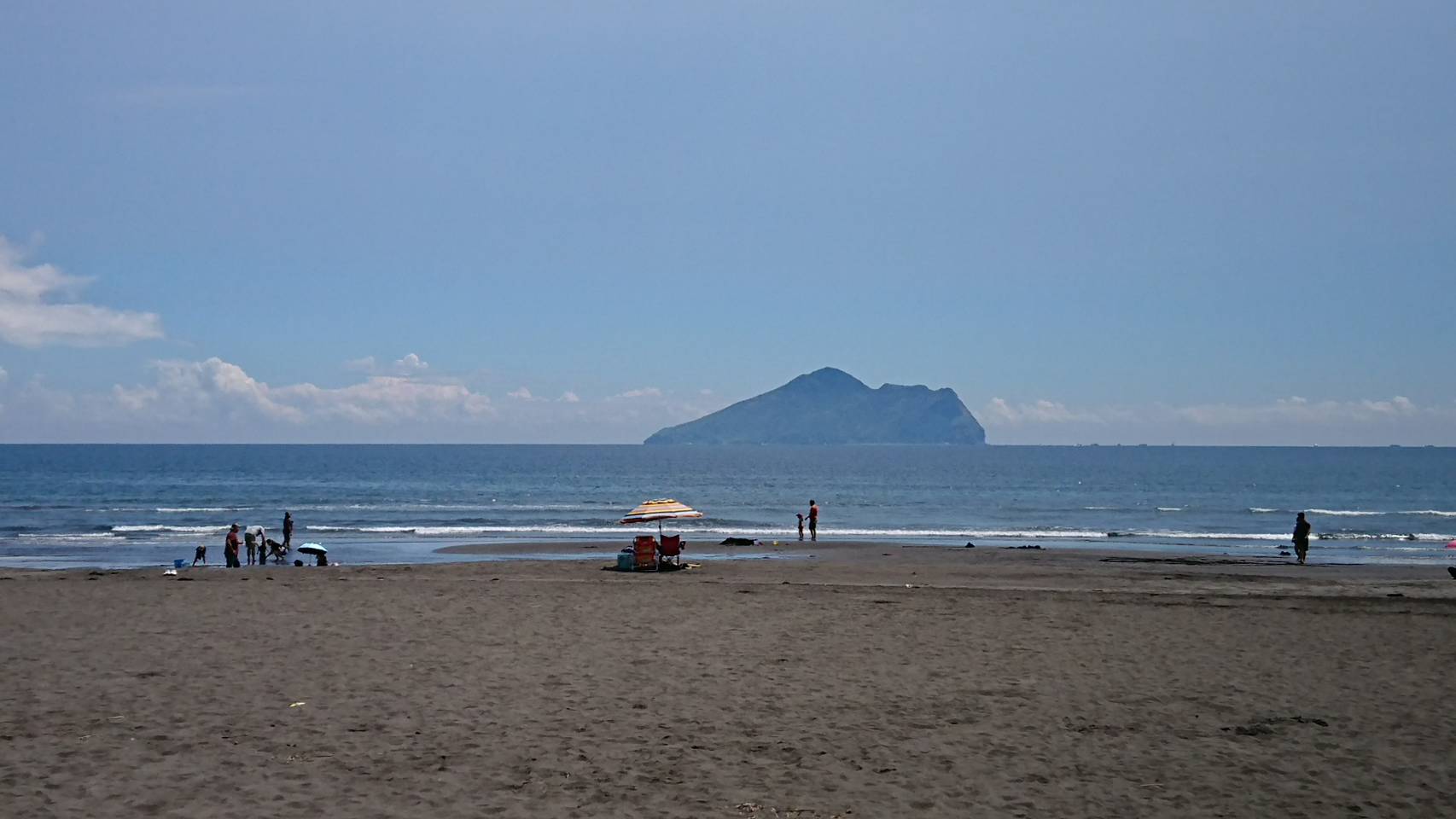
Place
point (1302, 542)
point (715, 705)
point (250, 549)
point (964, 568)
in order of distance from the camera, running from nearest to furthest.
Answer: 1. point (715, 705)
2. point (964, 568)
3. point (250, 549)
4. point (1302, 542)

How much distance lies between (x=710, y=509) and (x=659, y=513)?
39.4m

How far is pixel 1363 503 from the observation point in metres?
73.3

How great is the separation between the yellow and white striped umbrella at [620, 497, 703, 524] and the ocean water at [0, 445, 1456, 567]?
10.2 metres

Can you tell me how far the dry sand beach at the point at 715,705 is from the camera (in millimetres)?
8156

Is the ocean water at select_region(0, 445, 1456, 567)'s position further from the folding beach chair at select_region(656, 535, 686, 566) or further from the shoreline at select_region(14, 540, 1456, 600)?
the folding beach chair at select_region(656, 535, 686, 566)

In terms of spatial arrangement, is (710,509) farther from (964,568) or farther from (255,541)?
(255,541)

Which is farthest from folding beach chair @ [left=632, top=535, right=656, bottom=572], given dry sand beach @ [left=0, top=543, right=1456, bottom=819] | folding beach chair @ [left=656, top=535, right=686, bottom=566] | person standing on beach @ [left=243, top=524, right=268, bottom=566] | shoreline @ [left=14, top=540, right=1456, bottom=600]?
person standing on beach @ [left=243, top=524, right=268, bottom=566]

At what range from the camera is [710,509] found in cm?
6675

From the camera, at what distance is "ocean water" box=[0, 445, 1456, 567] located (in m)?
41.7

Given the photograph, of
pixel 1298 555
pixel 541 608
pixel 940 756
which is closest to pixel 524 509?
pixel 1298 555

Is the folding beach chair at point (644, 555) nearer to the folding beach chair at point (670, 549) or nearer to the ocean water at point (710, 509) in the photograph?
the folding beach chair at point (670, 549)

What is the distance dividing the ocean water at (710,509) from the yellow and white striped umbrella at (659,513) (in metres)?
10.2

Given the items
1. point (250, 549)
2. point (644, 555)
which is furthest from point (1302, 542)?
point (250, 549)

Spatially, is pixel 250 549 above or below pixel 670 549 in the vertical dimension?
below
